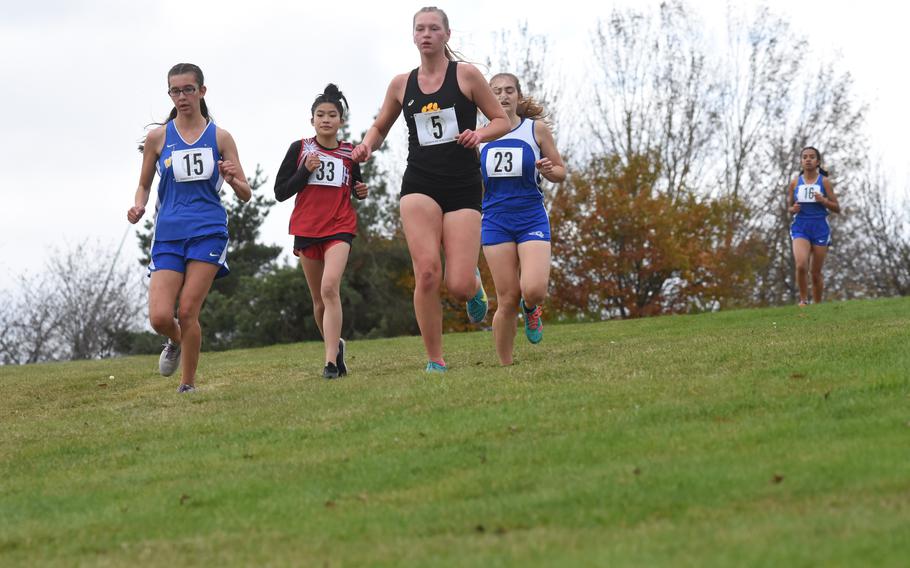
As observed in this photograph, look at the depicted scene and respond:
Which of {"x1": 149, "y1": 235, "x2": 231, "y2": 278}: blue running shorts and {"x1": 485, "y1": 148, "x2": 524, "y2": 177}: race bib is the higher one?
{"x1": 485, "y1": 148, "x2": 524, "y2": 177}: race bib

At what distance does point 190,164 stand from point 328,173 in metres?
1.41

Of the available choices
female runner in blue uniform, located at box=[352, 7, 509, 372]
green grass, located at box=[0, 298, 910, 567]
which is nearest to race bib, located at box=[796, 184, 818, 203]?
green grass, located at box=[0, 298, 910, 567]

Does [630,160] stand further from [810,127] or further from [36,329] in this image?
[36,329]

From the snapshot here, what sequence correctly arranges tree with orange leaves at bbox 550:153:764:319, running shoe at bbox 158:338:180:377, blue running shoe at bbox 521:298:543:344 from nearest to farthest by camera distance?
1. running shoe at bbox 158:338:180:377
2. blue running shoe at bbox 521:298:543:344
3. tree with orange leaves at bbox 550:153:764:319

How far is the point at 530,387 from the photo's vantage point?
8.04 m

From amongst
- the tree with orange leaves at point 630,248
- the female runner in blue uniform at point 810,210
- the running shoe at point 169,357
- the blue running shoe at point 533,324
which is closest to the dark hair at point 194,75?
the running shoe at point 169,357

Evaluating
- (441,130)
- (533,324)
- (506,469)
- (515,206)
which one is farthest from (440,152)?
(506,469)

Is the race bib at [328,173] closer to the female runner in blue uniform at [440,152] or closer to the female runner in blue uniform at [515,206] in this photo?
the female runner in blue uniform at [440,152]

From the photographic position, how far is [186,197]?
955 centimetres

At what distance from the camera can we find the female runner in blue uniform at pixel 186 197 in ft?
31.0

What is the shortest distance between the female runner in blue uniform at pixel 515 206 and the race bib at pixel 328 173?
1338mm

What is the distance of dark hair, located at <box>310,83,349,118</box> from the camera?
34.9 ft

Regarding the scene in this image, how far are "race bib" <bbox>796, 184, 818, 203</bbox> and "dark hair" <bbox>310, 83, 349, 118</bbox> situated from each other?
899 centimetres

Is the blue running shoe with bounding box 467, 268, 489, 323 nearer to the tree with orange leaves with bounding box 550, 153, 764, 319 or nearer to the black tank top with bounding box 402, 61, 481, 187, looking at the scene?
the black tank top with bounding box 402, 61, 481, 187
